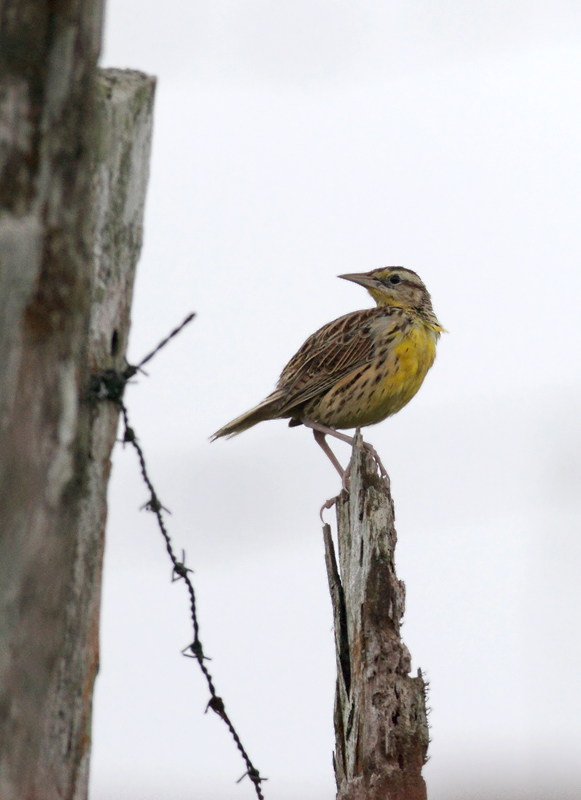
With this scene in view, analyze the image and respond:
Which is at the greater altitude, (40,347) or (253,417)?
(253,417)

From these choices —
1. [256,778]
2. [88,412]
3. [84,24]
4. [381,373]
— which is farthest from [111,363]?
[381,373]

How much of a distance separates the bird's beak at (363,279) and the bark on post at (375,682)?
4.85 metres

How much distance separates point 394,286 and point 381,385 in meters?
1.58

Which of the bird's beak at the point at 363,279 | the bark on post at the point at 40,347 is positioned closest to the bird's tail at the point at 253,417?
the bird's beak at the point at 363,279

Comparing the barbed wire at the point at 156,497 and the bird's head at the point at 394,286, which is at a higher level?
the bird's head at the point at 394,286

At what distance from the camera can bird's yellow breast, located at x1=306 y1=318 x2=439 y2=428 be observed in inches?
341

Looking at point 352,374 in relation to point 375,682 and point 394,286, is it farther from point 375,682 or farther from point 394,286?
point 375,682

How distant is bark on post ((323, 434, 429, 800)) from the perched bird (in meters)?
3.38

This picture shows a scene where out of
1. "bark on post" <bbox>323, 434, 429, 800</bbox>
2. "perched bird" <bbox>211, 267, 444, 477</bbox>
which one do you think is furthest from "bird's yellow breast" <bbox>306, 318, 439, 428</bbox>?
"bark on post" <bbox>323, 434, 429, 800</bbox>

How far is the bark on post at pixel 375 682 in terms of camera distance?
4734mm

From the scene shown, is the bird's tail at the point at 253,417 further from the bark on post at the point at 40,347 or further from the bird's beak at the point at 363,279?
the bark on post at the point at 40,347

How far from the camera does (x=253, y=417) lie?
8914 millimetres

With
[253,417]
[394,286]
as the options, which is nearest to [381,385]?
[253,417]

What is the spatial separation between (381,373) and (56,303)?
Result: 6492 mm
